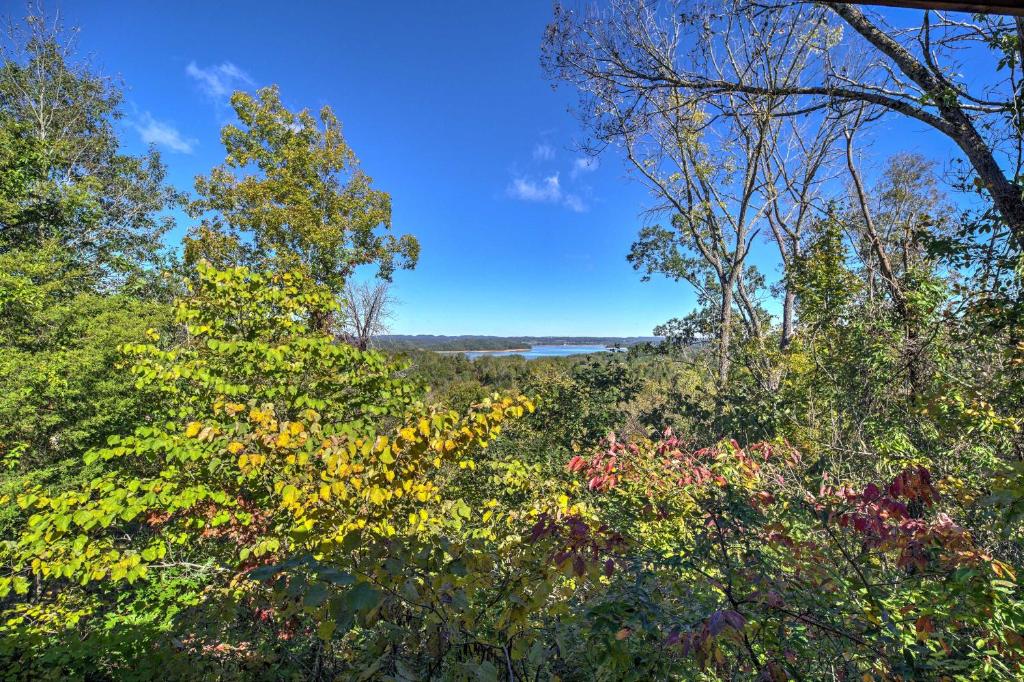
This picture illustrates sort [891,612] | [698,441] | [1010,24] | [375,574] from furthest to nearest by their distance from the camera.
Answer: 1. [698,441]
2. [1010,24]
3. [891,612]
4. [375,574]

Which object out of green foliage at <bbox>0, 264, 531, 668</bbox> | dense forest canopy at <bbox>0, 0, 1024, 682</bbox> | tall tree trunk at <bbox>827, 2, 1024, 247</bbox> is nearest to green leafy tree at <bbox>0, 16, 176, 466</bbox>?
dense forest canopy at <bbox>0, 0, 1024, 682</bbox>

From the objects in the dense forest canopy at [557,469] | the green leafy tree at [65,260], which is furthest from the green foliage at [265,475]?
the green leafy tree at [65,260]

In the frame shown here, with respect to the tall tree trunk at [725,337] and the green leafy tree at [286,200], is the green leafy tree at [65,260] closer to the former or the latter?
the green leafy tree at [286,200]

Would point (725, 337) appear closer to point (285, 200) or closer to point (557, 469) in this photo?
point (557, 469)

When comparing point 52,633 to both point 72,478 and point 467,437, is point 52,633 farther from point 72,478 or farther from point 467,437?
point 467,437

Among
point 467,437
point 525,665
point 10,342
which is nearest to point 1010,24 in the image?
point 467,437

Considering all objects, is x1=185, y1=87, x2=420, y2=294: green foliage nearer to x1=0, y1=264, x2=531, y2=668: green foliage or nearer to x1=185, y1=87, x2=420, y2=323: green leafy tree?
Answer: x1=185, y1=87, x2=420, y2=323: green leafy tree

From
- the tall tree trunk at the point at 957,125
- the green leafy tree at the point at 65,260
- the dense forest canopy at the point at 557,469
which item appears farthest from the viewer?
the green leafy tree at the point at 65,260

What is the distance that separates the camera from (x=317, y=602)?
1.04 m

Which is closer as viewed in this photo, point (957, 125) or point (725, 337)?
point (957, 125)

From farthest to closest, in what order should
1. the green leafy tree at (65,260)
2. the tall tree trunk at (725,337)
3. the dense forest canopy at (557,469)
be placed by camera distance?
1. the tall tree trunk at (725,337)
2. the green leafy tree at (65,260)
3. the dense forest canopy at (557,469)

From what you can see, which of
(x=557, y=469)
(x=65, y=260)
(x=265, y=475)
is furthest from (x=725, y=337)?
(x=65, y=260)

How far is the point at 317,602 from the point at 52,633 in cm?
532

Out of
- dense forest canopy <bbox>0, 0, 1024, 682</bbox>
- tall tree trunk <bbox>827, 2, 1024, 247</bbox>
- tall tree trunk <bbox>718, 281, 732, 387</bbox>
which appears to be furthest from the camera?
tall tree trunk <bbox>718, 281, 732, 387</bbox>
